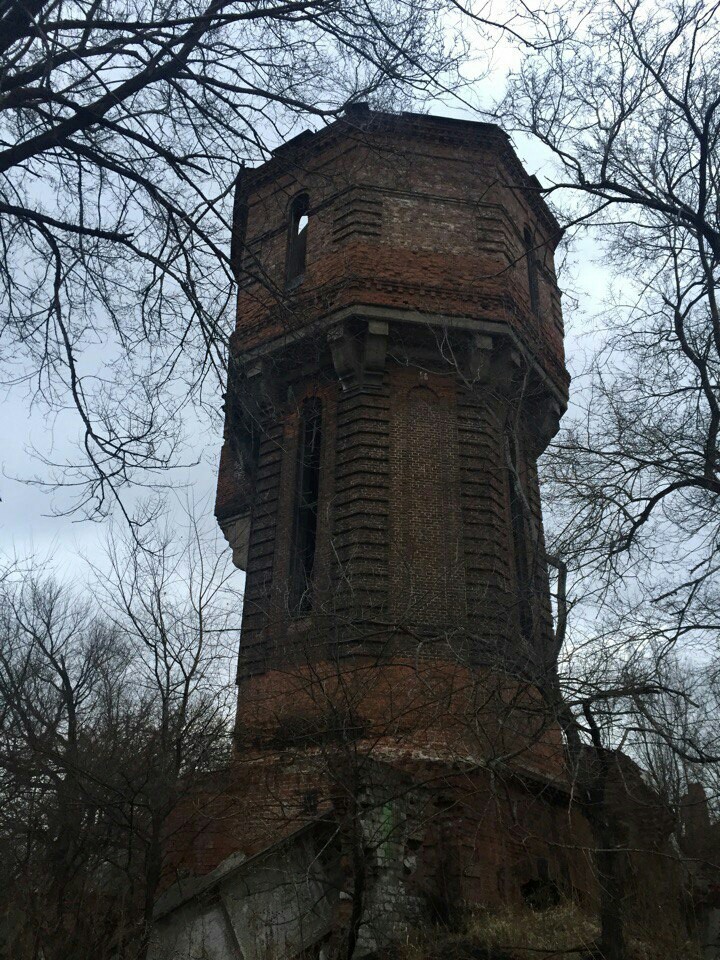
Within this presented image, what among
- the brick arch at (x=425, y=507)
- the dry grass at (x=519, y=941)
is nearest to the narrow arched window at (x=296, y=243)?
the brick arch at (x=425, y=507)

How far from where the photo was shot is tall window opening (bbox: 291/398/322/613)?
13.2 meters

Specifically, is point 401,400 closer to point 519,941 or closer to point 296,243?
point 296,243

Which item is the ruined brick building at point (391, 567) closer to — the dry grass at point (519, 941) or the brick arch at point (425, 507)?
the brick arch at point (425, 507)

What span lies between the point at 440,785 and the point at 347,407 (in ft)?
19.9

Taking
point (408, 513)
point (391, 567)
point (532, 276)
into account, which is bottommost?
point (391, 567)

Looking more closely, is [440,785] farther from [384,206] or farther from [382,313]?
[384,206]

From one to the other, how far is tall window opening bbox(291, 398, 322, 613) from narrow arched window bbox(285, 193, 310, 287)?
2.50 m

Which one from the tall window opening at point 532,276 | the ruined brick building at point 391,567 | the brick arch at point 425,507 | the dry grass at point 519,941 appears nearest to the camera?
the dry grass at point 519,941

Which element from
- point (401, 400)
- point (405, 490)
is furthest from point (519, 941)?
point (401, 400)

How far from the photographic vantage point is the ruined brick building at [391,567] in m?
9.06

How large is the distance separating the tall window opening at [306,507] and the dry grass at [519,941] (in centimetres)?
481

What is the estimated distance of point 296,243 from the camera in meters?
16.2

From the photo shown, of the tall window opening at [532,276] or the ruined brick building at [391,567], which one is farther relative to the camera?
the tall window opening at [532,276]

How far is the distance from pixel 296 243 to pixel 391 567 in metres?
7.06
